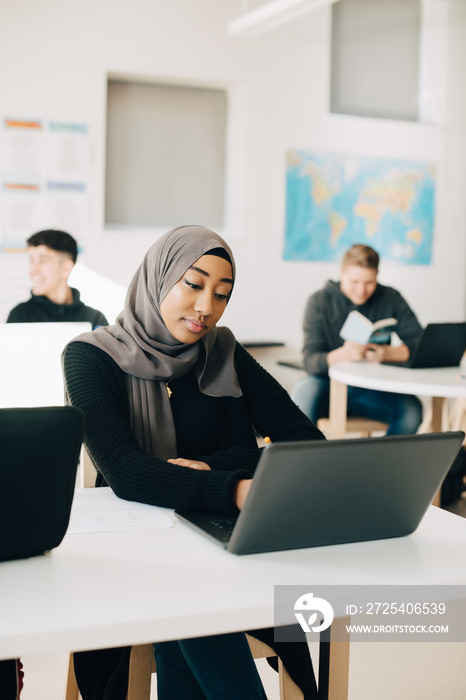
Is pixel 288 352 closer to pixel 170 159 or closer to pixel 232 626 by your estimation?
pixel 170 159

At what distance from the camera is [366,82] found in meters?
4.94

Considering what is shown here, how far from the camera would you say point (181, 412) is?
1587 mm

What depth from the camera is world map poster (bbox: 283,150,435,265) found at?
4793 mm

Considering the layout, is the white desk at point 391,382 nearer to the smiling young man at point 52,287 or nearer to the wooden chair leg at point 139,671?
the smiling young man at point 52,287

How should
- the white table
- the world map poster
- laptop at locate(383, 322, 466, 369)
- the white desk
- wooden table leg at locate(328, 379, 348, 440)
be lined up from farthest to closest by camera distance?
1. the world map poster
2. wooden table leg at locate(328, 379, 348, 440)
3. laptop at locate(383, 322, 466, 369)
4. the white desk
5. the white table

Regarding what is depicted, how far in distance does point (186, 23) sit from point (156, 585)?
13.3ft

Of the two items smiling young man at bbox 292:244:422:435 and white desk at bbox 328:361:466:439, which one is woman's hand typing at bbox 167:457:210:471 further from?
smiling young man at bbox 292:244:422:435

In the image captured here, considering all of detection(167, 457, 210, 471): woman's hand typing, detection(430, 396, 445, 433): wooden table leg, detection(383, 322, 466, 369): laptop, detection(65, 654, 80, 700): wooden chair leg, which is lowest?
detection(65, 654, 80, 700): wooden chair leg

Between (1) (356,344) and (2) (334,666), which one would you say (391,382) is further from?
(2) (334,666)

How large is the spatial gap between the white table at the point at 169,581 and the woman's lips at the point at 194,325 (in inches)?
22.0

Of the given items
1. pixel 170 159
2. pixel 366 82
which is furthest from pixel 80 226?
pixel 366 82

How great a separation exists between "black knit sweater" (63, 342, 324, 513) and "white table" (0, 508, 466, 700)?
0.34ft

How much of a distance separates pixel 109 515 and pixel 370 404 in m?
2.48

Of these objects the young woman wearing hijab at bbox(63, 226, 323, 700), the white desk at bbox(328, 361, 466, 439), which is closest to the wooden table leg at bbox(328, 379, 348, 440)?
the white desk at bbox(328, 361, 466, 439)
